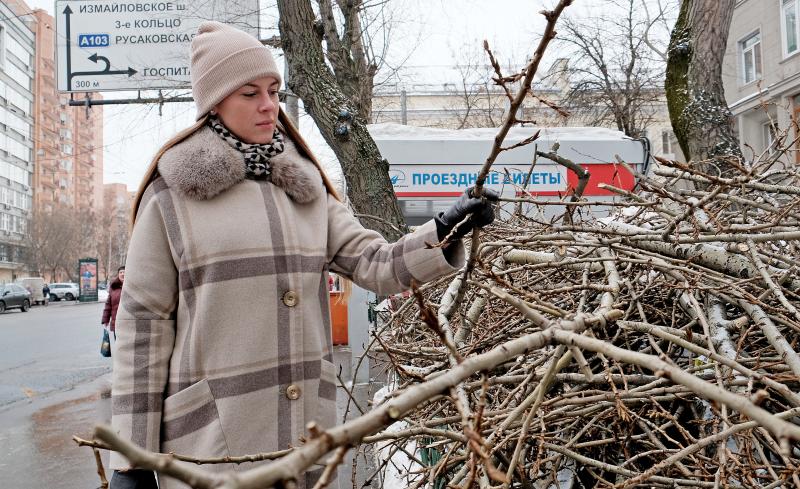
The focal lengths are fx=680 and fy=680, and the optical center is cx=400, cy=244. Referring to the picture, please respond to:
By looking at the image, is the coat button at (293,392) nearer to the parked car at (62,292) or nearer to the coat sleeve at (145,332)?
the coat sleeve at (145,332)

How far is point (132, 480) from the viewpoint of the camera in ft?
5.98

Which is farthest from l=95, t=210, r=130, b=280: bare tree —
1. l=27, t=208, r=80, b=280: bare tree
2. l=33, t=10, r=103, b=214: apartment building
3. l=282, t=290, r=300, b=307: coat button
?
l=282, t=290, r=300, b=307: coat button

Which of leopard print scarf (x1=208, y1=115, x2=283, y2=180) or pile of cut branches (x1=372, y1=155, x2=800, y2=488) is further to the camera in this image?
leopard print scarf (x1=208, y1=115, x2=283, y2=180)

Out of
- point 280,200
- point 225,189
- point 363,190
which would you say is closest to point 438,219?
point 280,200

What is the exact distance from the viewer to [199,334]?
1.86 metres

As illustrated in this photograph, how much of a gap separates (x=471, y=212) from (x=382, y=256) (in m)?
0.42

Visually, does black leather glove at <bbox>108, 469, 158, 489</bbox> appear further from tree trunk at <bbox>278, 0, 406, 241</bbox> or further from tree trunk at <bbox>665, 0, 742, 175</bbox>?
tree trunk at <bbox>665, 0, 742, 175</bbox>

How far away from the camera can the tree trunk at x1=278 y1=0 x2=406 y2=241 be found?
5340 mm

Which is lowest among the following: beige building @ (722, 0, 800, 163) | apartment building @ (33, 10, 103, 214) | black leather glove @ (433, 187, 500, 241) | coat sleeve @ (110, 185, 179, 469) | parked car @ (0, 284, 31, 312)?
parked car @ (0, 284, 31, 312)

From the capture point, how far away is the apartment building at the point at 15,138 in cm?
5194

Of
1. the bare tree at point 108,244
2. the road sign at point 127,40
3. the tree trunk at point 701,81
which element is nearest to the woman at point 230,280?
the tree trunk at point 701,81

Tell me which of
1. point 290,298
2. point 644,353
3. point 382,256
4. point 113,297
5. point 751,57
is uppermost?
point 751,57

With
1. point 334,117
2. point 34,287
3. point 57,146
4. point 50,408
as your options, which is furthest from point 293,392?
point 57,146

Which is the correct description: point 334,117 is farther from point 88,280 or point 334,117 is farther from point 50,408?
point 88,280
